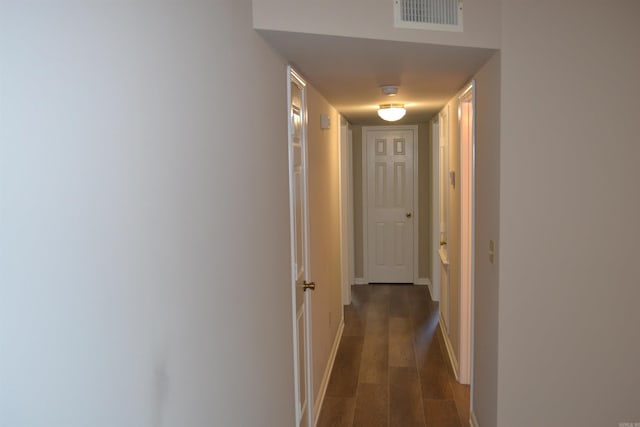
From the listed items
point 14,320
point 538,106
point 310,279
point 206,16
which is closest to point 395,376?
point 310,279

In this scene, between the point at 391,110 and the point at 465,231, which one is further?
the point at 391,110

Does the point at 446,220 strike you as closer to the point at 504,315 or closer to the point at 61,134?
the point at 504,315

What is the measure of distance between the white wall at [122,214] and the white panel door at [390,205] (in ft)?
17.7

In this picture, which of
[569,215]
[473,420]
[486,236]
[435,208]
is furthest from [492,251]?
[435,208]

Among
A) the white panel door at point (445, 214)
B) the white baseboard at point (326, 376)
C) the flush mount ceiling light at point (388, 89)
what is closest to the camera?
the flush mount ceiling light at point (388, 89)

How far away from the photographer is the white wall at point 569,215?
7.82 feet

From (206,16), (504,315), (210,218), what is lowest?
(504,315)

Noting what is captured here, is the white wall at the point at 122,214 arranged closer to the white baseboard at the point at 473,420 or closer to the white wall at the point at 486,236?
the white wall at the point at 486,236

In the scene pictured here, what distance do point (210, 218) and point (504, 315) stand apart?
163 centimetres

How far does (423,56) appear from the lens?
260cm

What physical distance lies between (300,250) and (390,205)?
4.29 m

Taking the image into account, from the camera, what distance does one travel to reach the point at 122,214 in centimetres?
108

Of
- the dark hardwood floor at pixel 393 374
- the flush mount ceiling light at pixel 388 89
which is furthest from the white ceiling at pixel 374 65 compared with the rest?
the dark hardwood floor at pixel 393 374

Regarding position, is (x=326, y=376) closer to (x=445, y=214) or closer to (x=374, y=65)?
(x=445, y=214)
